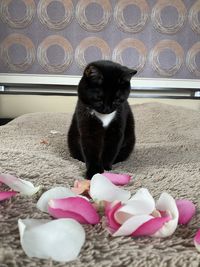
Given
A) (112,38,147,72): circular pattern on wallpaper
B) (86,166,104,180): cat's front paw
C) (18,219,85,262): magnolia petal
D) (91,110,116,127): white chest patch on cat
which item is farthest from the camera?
(112,38,147,72): circular pattern on wallpaper

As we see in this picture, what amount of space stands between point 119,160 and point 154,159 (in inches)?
4.6

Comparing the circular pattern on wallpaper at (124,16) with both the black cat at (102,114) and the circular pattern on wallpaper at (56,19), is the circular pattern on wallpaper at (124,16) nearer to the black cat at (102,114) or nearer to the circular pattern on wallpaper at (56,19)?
the circular pattern on wallpaper at (56,19)

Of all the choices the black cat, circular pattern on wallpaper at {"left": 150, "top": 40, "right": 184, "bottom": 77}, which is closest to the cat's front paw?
the black cat

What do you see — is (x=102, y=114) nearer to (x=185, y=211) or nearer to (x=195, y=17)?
(x=185, y=211)

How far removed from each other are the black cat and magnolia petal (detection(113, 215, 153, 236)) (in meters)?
0.41

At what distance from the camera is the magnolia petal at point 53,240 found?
1.45 ft

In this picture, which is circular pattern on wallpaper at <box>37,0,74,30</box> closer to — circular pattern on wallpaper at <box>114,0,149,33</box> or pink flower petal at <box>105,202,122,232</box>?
circular pattern on wallpaper at <box>114,0,149,33</box>

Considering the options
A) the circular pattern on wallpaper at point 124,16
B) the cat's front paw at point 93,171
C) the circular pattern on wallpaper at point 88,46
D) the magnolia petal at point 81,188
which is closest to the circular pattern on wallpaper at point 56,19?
the circular pattern on wallpaper at point 88,46

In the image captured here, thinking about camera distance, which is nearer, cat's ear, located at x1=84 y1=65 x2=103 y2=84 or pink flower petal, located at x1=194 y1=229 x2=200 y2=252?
pink flower petal, located at x1=194 y1=229 x2=200 y2=252

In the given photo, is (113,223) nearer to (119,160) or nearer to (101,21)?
(119,160)

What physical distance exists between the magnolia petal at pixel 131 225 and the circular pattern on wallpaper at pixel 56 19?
6.20ft

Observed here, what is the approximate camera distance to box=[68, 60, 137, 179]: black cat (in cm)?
98

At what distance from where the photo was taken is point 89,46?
2232mm

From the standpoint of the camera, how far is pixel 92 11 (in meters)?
2.18
